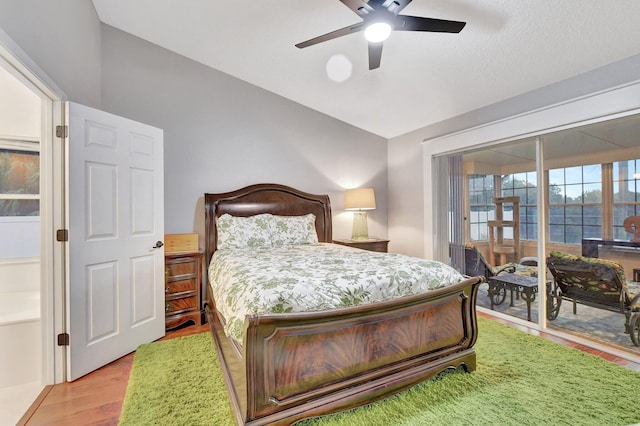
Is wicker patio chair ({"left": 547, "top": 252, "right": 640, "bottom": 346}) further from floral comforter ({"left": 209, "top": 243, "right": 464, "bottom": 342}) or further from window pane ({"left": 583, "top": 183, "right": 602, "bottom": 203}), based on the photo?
floral comforter ({"left": 209, "top": 243, "right": 464, "bottom": 342})

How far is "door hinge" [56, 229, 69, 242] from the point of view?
215 cm

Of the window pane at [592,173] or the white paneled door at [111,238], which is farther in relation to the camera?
the window pane at [592,173]

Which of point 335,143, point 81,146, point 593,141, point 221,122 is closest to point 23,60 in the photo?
point 81,146

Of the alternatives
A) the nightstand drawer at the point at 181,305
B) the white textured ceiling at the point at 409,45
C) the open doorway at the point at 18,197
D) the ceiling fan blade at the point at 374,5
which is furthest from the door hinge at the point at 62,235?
the ceiling fan blade at the point at 374,5

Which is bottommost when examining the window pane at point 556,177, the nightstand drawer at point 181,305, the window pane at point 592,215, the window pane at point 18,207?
the nightstand drawer at point 181,305

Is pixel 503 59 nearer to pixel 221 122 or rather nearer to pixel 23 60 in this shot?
pixel 221 122

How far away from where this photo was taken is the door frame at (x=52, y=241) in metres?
2.11

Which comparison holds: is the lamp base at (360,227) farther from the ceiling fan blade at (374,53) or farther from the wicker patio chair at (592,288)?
the ceiling fan blade at (374,53)

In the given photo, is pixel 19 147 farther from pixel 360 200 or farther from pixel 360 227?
pixel 360 227

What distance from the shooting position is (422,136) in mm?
4234

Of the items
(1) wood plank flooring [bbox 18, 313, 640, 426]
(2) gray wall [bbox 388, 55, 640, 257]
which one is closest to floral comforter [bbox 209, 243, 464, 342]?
(1) wood plank flooring [bbox 18, 313, 640, 426]

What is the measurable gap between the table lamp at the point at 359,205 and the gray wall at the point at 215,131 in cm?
23

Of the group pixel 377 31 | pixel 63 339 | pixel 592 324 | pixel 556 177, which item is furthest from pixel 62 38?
pixel 592 324

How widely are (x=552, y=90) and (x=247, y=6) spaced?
9.39ft
